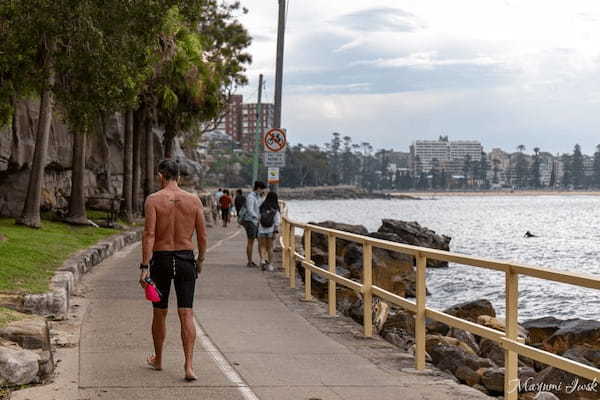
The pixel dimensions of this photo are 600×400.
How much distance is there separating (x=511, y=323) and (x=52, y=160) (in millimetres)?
27198

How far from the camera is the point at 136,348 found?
10.1 m

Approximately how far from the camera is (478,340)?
17.4 meters

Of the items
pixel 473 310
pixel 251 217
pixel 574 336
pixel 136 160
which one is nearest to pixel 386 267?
pixel 473 310

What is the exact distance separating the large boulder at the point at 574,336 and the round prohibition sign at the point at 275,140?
9202mm

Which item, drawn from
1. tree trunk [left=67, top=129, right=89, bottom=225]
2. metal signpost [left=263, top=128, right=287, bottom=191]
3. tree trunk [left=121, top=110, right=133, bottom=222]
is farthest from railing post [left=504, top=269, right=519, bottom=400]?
tree trunk [left=121, top=110, right=133, bottom=222]

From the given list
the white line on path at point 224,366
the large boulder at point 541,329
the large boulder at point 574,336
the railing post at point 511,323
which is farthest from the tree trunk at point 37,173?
the railing post at point 511,323

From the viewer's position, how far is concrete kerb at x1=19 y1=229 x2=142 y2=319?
1176cm

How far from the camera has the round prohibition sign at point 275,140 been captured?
23891mm

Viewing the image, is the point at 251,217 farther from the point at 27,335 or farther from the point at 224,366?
the point at 27,335

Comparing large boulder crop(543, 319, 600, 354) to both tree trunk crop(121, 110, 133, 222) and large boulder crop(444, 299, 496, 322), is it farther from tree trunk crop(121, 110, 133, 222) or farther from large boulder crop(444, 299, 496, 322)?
tree trunk crop(121, 110, 133, 222)

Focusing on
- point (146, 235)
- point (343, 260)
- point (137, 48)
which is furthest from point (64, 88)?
point (146, 235)

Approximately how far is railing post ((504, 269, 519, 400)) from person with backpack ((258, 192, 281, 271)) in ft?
40.5

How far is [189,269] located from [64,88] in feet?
53.6

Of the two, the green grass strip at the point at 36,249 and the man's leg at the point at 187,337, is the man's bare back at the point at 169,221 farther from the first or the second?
the green grass strip at the point at 36,249
